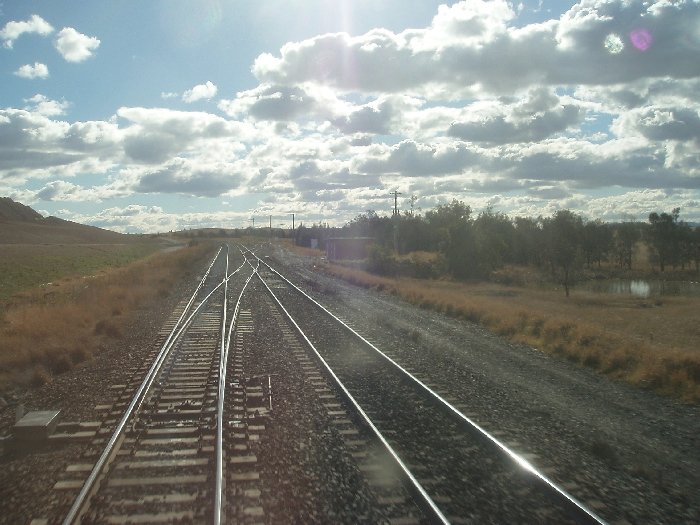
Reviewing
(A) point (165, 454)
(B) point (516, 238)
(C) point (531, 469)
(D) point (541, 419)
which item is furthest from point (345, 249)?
(C) point (531, 469)

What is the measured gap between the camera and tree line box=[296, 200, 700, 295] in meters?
61.2

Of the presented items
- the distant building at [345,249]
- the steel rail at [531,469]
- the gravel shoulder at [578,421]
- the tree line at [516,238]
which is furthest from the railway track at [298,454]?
the distant building at [345,249]

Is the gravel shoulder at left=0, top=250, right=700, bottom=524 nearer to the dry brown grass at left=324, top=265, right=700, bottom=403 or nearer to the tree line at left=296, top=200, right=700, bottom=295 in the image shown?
the dry brown grass at left=324, top=265, right=700, bottom=403

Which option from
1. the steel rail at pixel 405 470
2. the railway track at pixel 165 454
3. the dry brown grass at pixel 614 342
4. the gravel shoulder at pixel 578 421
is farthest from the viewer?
the dry brown grass at pixel 614 342

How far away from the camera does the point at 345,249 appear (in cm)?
7212

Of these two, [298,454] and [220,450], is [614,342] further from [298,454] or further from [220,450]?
[220,450]

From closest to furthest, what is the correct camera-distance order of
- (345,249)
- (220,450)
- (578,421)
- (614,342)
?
1. (220,450)
2. (578,421)
3. (614,342)
4. (345,249)

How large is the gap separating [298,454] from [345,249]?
65.4 metres

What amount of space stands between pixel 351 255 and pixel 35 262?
34.1 m

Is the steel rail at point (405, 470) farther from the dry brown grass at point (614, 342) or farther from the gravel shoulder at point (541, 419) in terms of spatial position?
the dry brown grass at point (614, 342)

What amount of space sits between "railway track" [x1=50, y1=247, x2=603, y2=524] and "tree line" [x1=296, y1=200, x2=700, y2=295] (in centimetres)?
4413

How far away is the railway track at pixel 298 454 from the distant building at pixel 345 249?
5656cm

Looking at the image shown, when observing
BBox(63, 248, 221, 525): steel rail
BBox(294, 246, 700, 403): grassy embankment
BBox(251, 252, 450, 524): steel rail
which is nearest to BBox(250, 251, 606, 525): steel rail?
BBox(251, 252, 450, 524): steel rail

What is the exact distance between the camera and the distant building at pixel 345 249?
69075 millimetres
